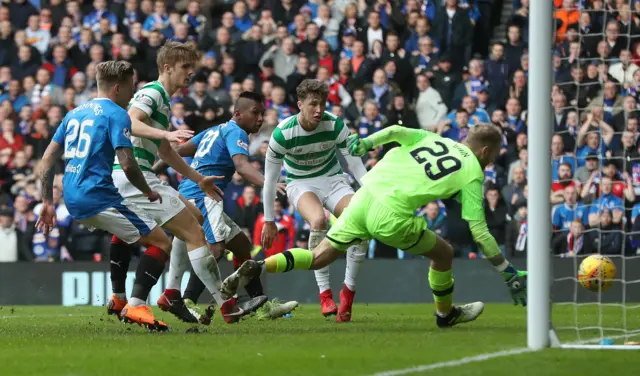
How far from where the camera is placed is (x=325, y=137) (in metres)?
10.9

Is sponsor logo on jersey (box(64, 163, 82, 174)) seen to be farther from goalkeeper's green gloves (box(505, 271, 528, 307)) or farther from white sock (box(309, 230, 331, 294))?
goalkeeper's green gloves (box(505, 271, 528, 307))

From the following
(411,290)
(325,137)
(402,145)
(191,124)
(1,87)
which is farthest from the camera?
(1,87)

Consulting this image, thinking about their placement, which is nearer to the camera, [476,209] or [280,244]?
[476,209]

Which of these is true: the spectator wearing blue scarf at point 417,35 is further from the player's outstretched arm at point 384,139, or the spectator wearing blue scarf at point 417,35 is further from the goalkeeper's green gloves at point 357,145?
the goalkeeper's green gloves at point 357,145

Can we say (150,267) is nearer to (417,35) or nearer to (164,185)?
(164,185)

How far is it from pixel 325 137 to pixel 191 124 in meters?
7.15

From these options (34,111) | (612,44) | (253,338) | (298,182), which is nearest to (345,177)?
(298,182)

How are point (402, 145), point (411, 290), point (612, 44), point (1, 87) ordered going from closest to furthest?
1. point (402, 145)
2. point (612, 44)
3. point (411, 290)
4. point (1, 87)

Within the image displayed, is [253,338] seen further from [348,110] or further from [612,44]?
[348,110]

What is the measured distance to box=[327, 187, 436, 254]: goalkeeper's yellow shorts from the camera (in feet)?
28.5

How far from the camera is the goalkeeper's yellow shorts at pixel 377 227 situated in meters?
8.68

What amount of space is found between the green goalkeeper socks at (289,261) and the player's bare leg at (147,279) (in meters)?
0.90

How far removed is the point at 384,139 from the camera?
8570mm

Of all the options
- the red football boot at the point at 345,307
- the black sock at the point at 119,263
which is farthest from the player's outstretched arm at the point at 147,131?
the red football boot at the point at 345,307
